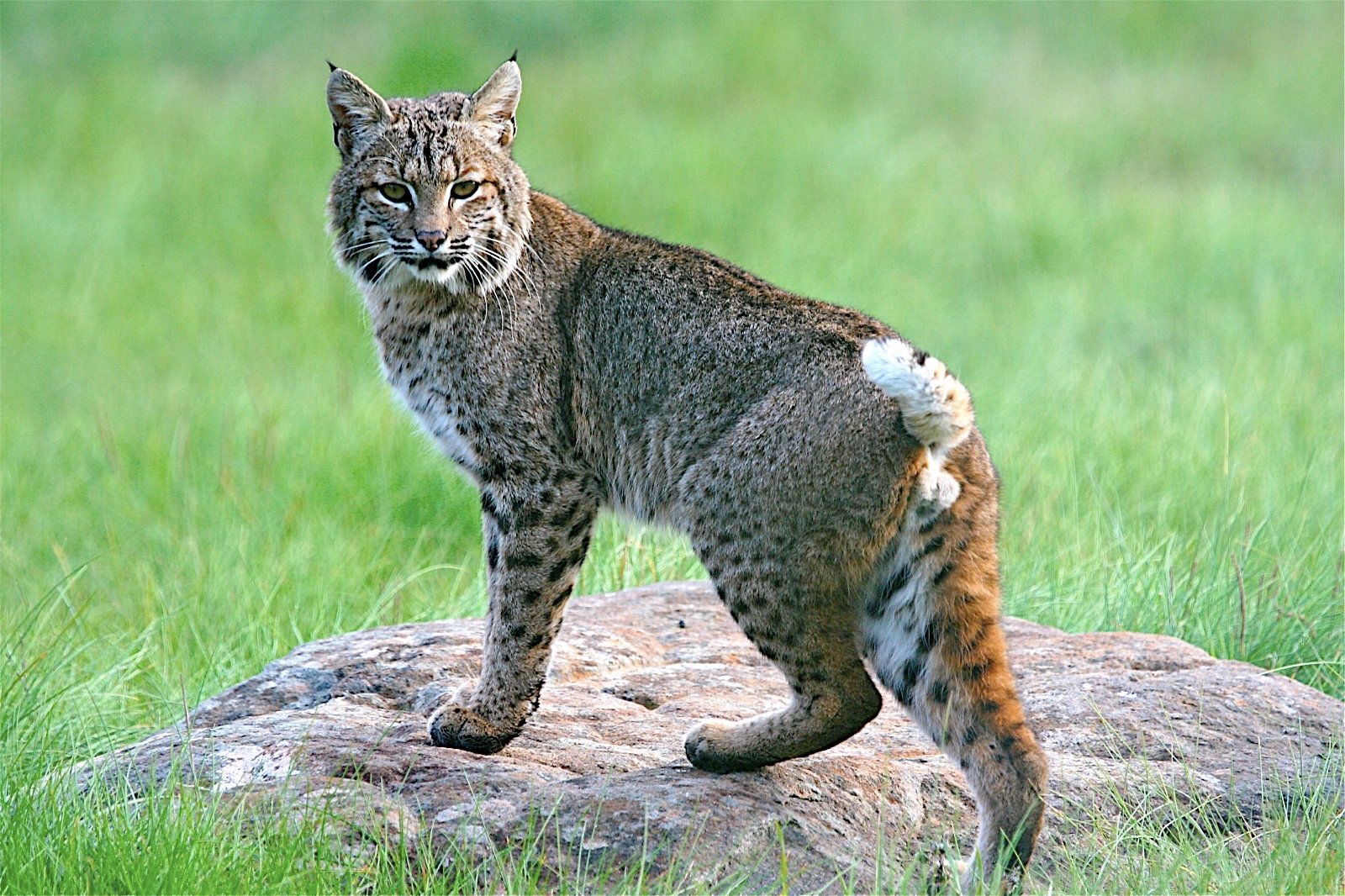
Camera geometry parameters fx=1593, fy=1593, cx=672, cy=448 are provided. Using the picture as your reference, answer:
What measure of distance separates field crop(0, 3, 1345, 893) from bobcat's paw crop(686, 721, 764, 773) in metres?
0.84

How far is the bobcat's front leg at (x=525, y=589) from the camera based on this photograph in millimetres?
4520

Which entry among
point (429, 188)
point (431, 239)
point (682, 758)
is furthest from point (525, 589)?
point (429, 188)

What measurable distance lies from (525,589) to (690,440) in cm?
66

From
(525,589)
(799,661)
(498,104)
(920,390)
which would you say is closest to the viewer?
(920,390)

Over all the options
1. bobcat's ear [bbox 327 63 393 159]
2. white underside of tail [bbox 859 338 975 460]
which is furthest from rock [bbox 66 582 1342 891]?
bobcat's ear [bbox 327 63 393 159]

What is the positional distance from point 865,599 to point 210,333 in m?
7.78

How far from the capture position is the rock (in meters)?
3.86

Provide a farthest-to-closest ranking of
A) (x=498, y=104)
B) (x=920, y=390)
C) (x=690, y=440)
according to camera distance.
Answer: (x=498, y=104) < (x=690, y=440) < (x=920, y=390)

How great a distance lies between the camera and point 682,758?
439cm

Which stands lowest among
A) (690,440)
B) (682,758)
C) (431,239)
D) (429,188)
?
(682,758)

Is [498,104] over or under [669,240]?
over

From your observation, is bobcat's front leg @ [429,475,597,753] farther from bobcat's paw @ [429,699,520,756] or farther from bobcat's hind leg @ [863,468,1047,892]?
bobcat's hind leg @ [863,468,1047,892]

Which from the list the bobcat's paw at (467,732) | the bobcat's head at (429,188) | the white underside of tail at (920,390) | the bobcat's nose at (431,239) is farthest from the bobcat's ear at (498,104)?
the bobcat's paw at (467,732)

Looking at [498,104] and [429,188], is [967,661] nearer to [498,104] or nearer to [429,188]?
[429,188]
